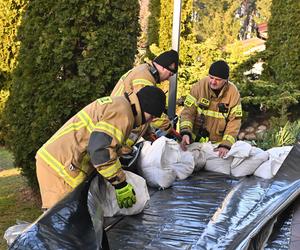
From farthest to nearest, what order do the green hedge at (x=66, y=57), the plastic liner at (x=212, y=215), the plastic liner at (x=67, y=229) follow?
the green hedge at (x=66, y=57) < the plastic liner at (x=212, y=215) < the plastic liner at (x=67, y=229)

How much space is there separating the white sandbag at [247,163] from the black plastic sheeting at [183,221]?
364 millimetres

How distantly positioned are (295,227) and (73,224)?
4.15ft

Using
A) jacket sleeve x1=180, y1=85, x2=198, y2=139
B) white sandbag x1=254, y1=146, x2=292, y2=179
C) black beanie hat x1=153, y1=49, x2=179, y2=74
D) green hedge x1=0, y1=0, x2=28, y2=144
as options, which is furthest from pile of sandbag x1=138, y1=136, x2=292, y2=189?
green hedge x1=0, y1=0, x2=28, y2=144

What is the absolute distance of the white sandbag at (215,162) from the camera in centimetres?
445

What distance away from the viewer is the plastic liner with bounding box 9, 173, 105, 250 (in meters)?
2.39

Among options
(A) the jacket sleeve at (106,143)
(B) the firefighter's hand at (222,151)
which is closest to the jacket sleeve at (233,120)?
(B) the firefighter's hand at (222,151)

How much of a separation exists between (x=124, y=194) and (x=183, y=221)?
0.46 meters

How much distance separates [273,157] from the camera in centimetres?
438

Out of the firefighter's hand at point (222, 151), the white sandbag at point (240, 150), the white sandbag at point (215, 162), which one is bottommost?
the white sandbag at point (215, 162)

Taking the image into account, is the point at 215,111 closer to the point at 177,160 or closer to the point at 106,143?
the point at 177,160

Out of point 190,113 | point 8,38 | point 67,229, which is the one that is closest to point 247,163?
point 190,113

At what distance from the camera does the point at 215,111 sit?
4832mm

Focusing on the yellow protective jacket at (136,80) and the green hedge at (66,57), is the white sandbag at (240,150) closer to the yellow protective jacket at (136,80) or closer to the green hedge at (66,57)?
the yellow protective jacket at (136,80)

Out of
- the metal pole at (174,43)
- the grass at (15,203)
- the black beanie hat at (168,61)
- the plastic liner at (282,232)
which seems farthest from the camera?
the metal pole at (174,43)
